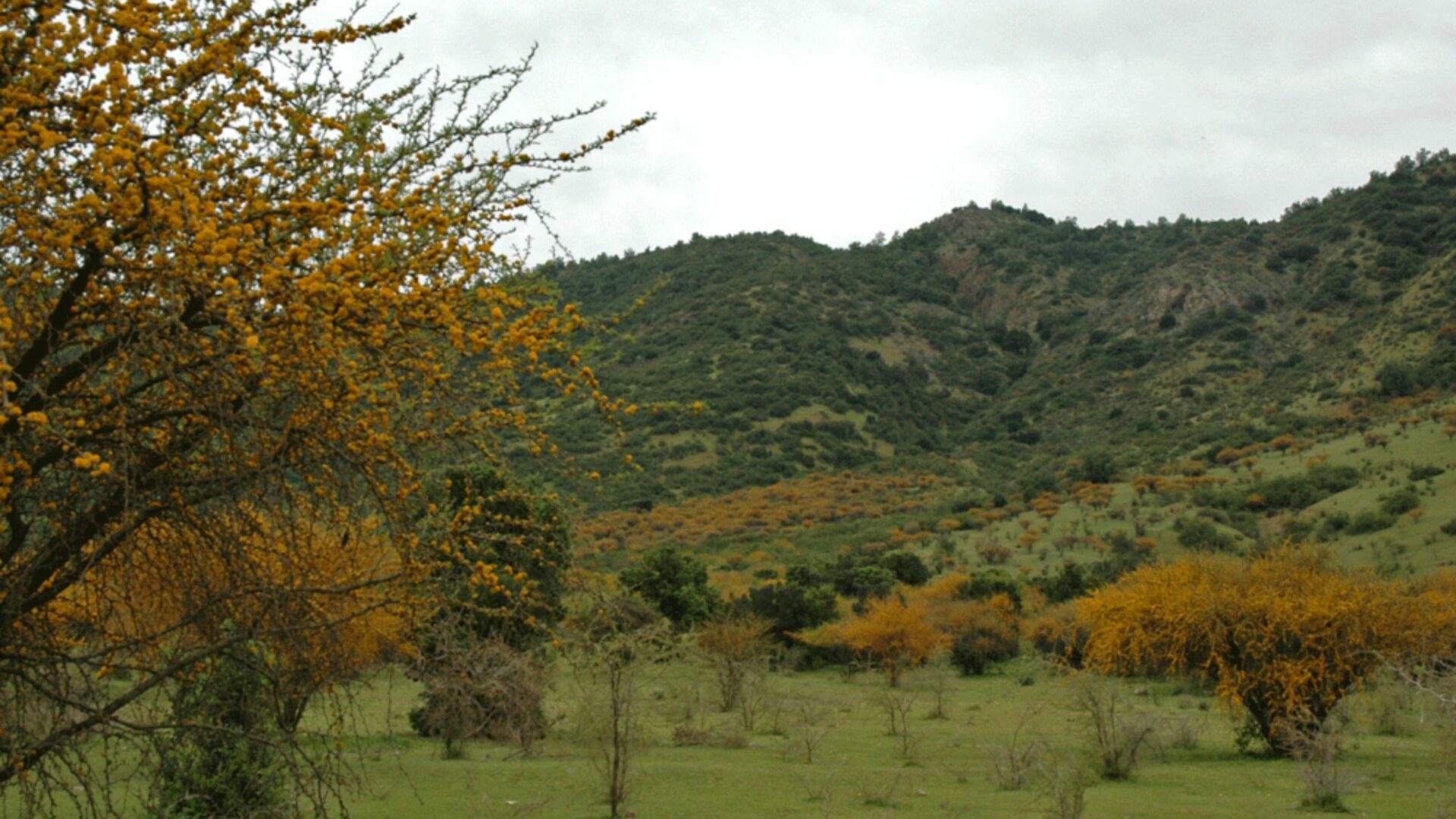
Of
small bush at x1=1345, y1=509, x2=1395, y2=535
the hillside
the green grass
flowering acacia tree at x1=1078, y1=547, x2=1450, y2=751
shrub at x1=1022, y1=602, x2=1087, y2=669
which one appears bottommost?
the green grass

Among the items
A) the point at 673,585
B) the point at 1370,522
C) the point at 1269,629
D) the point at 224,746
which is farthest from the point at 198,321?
the point at 1370,522

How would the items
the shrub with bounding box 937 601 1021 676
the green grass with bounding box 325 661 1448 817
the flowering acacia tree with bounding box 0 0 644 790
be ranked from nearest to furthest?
the flowering acacia tree with bounding box 0 0 644 790, the green grass with bounding box 325 661 1448 817, the shrub with bounding box 937 601 1021 676

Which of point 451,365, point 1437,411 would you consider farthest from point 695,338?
point 451,365

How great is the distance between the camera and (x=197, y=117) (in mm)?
4844

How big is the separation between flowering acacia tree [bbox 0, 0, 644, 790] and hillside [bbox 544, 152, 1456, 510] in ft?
149

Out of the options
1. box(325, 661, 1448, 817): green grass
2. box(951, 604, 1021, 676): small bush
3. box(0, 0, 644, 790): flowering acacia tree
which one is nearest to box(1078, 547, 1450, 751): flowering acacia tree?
box(325, 661, 1448, 817): green grass

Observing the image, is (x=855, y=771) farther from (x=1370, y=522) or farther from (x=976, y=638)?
(x=1370, y=522)

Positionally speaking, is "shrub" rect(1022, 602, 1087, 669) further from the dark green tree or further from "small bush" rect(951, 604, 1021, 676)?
the dark green tree

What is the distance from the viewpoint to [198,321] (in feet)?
15.4

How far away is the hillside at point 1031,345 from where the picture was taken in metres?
67.6

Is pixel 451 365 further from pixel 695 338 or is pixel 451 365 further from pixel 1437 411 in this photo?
pixel 695 338

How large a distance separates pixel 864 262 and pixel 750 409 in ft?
138

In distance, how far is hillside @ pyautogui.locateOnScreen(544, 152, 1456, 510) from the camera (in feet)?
222

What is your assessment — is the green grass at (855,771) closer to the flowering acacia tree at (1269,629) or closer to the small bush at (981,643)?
the flowering acacia tree at (1269,629)
